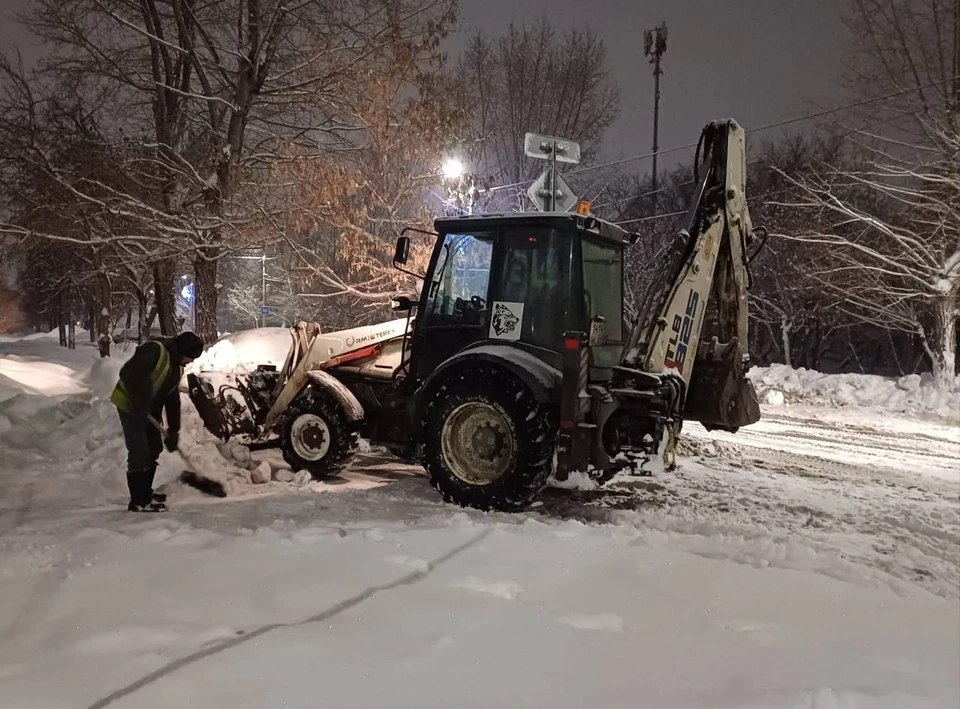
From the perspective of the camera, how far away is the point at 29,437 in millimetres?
7809

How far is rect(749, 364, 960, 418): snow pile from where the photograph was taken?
48.3ft

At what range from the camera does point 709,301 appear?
740cm

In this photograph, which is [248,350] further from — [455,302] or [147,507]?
[147,507]

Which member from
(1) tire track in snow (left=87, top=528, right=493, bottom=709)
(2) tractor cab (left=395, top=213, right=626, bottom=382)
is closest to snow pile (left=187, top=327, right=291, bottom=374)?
(2) tractor cab (left=395, top=213, right=626, bottom=382)

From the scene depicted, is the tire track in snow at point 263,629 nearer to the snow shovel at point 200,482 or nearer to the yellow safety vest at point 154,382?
the snow shovel at point 200,482

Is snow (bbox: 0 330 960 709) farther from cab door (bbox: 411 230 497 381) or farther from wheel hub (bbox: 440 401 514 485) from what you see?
cab door (bbox: 411 230 497 381)

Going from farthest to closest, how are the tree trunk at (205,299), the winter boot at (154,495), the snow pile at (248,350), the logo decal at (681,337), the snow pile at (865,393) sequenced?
the snow pile at (865,393) < the tree trunk at (205,299) < the snow pile at (248,350) < the logo decal at (681,337) < the winter boot at (154,495)

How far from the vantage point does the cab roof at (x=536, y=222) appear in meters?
6.34

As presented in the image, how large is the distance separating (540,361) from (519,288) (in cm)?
72

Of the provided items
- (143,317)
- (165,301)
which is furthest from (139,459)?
(143,317)

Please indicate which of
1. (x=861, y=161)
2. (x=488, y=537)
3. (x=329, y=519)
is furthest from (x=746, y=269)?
(x=861, y=161)

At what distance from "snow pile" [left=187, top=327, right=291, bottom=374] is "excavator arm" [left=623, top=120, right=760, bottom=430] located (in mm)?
6525

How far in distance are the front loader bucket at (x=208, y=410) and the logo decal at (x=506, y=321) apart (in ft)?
10.9

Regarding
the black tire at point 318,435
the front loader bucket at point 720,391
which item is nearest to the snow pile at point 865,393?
the front loader bucket at point 720,391
